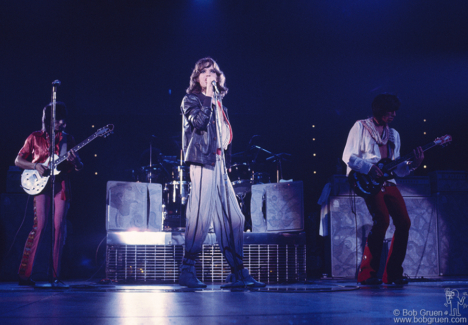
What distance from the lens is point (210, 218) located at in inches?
144

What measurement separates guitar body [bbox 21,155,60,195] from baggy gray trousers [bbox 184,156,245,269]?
171 centimetres

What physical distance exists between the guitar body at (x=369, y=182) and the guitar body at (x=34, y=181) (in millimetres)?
2910

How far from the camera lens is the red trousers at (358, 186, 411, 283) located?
13.5 feet

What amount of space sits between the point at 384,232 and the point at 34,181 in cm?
339

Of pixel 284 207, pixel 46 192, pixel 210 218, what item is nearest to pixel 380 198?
pixel 284 207

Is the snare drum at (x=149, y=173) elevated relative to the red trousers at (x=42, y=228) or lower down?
elevated

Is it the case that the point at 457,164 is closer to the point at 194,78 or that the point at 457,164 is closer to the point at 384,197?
the point at 384,197

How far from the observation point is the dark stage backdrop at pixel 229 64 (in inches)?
258

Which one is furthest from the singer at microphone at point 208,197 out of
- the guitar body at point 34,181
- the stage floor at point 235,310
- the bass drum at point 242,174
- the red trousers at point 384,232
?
the bass drum at point 242,174

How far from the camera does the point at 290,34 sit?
6.97 m

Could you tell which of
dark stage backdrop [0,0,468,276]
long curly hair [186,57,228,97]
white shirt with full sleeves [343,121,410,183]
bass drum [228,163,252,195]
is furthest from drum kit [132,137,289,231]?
long curly hair [186,57,228,97]

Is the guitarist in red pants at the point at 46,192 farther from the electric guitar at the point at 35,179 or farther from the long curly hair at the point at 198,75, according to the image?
the long curly hair at the point at 198,75

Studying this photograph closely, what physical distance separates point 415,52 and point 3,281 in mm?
6365

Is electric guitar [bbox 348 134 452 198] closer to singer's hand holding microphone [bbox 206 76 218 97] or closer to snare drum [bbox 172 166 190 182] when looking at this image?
singer's hand holding microphone [bbox 206 76 218 97]
